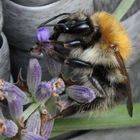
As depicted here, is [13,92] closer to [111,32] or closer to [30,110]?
[30,110]

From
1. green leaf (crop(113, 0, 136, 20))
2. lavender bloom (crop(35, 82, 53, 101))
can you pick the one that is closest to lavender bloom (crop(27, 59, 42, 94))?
lavender bloom (crop(35, 82, 53, 101))

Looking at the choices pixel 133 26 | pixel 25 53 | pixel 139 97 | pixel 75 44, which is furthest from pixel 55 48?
pixel 139 97

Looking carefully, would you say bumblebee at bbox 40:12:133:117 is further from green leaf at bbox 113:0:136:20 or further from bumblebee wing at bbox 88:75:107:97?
green leaf at bbox 113:0:136:20

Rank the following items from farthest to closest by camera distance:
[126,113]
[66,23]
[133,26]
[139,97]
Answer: [139,97]
[133,26]
[126,113]
[66,23]

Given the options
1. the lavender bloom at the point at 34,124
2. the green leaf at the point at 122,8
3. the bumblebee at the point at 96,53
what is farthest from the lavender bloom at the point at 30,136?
the green leaf at the point at 122,8

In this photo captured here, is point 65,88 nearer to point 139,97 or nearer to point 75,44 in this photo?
point 75,44

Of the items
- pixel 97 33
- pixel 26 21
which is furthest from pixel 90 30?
pixel 26 21

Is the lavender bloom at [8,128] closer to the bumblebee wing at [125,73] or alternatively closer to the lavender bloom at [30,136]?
the lavender bloom at [30,136]
